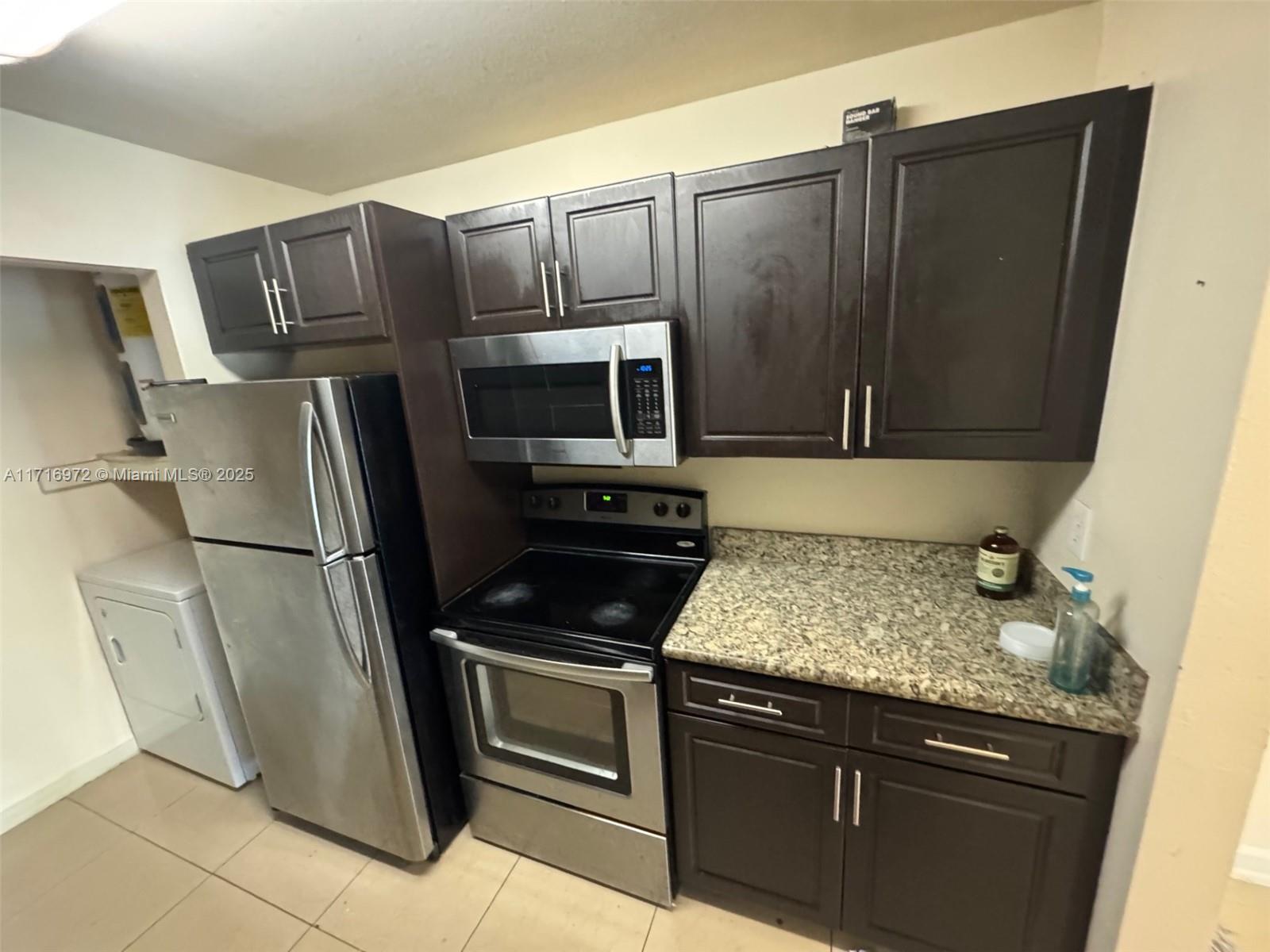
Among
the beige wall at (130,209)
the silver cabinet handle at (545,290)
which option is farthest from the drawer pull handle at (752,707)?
the beige wall at (130,209)

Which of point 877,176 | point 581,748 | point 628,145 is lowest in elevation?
point 581,748

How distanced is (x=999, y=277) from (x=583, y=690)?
1.51 m

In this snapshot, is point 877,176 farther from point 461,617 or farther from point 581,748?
point 581,748

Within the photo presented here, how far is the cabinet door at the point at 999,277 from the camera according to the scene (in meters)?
1.06

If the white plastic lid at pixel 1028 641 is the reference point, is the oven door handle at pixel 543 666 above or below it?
below

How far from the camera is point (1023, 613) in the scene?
4.50 ft

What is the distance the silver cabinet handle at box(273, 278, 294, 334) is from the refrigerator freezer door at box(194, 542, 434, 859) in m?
0.72

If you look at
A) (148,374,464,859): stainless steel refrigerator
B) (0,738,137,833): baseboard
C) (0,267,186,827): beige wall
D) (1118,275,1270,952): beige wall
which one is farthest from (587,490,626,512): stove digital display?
(0,738,137,833): baseboard

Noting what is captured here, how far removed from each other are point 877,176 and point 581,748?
1750mm

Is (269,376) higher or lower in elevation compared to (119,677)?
higher

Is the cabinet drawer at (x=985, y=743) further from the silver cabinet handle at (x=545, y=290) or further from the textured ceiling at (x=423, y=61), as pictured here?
the textured ceiling at (x=423, y=61)

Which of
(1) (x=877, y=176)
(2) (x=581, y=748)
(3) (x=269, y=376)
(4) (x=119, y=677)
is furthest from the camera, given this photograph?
(4) (x=119, y=677)

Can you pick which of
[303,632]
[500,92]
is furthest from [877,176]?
[303,632]

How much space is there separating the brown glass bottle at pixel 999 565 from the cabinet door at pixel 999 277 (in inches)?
12.4
